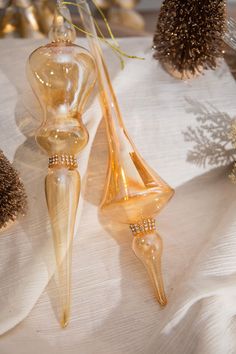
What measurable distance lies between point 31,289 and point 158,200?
141 millimetres

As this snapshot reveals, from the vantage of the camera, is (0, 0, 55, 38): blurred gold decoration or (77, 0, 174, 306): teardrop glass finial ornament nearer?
(77, 0, 174, 306): teardrop glass finial ornament

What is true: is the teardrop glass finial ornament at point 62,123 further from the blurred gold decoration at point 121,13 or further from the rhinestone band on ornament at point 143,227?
the blurred gold decoration at point 121,13

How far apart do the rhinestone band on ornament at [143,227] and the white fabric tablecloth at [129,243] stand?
1.2 inches

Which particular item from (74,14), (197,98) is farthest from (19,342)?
(74,14)

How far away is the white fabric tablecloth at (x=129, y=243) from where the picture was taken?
16.9 inches

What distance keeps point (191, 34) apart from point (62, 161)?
189 mm

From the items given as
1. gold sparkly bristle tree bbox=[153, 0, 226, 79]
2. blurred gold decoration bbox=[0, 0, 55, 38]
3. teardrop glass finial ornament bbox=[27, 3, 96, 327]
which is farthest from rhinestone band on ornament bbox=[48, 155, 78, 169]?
blurred gold decoration bbox=[0, 0, 55, 38]

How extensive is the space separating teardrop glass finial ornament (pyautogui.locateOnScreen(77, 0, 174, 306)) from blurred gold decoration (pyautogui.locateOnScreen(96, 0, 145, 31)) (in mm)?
358

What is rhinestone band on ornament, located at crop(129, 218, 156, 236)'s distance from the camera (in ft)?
1.52

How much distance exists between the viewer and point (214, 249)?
0.46m

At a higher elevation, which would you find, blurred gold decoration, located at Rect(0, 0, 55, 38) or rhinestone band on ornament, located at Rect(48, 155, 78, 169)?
rhinestone band on ornament, located at Rect(48, 155, 78, 169)

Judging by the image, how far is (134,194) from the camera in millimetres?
458

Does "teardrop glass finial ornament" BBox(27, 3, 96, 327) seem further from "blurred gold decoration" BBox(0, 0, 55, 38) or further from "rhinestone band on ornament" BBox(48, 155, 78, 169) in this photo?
"blurred gold decoration" BBox(0, 0, 55, 38)

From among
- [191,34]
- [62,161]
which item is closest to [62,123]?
[62,161]
